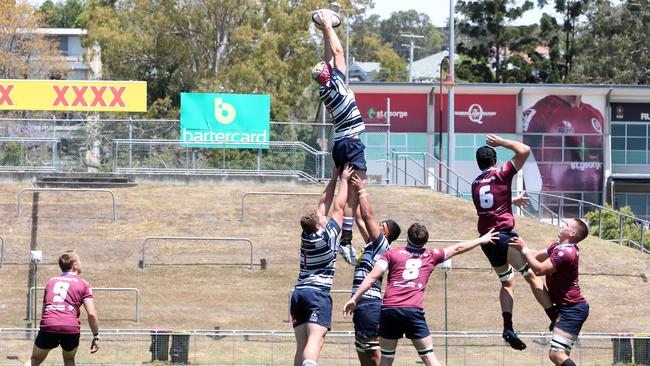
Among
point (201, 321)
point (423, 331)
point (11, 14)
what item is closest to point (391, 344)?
point (423, 331)

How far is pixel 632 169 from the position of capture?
191 feet

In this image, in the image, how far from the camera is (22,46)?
63.2 meters

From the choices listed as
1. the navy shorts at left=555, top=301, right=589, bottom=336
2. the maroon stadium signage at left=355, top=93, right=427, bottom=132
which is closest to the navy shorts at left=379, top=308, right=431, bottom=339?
the navy shorts at left=555, top=301, right=589, bottom=336

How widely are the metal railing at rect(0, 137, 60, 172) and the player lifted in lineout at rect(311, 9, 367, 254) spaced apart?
21.5m

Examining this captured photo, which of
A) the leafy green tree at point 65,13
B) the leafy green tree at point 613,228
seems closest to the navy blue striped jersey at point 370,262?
the leafy green tree at point 613,228

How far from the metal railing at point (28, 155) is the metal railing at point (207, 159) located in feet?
6.31

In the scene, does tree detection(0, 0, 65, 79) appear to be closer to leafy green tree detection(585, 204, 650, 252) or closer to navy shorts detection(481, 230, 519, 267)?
leafy green tree detection(585, 204, 650, 252)

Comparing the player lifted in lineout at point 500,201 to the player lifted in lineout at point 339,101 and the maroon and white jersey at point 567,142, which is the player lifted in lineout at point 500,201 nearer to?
the player lifted in lineout at point 339,101

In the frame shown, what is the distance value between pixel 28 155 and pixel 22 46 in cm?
3144

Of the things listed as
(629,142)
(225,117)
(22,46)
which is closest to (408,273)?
(225,117)

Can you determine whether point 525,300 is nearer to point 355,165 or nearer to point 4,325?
point 4,325

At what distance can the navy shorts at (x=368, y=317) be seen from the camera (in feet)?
42.5

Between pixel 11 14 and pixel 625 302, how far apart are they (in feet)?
149

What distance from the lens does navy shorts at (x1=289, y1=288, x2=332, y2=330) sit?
1220 cm
